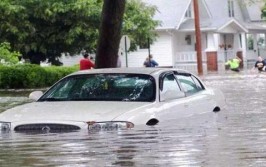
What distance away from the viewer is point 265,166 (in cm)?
706

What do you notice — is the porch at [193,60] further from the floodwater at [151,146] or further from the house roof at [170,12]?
the floodwater at [151,146]

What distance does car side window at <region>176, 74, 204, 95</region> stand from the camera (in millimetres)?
12766

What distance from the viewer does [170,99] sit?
38.8 feet

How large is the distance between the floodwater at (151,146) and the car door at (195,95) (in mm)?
301

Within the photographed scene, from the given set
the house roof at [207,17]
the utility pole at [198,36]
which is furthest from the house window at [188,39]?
the utility pole at [198,36]

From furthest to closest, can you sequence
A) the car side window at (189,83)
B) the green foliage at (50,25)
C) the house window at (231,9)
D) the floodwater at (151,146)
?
1. the house window at (231,9)
2. the green foliage at (50,25)
3. the car side window at (189,83)
4. the floodwater at (151,146)

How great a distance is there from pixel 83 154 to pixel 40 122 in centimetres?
246

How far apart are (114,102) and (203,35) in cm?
4978

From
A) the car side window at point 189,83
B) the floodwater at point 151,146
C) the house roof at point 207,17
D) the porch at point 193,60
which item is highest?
the house roof at point 207,17

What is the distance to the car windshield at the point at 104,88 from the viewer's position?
11844 mm

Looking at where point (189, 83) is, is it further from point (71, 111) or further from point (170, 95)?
point (71, 111)

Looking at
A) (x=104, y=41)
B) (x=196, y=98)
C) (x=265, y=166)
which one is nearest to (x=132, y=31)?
(x=104, y=41)

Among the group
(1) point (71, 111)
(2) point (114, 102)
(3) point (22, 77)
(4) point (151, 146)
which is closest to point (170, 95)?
(2) point (114, 102)

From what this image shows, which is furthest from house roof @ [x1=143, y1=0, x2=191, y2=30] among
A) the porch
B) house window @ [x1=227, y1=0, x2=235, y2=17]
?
house window @ [x1=227, y1=0, x2=235, y2=17]
